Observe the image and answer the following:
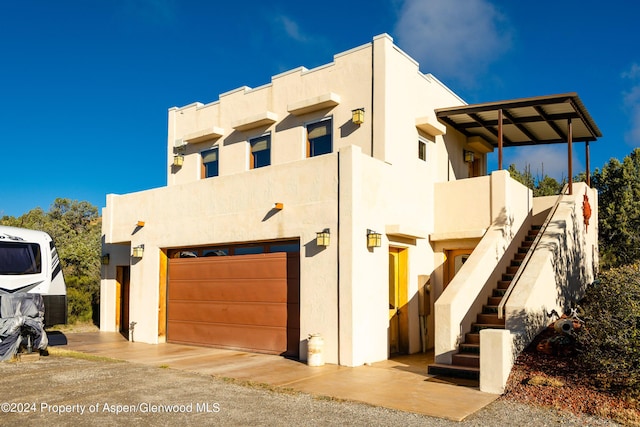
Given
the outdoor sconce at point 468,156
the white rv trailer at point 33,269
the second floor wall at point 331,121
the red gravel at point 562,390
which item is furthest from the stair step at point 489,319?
the white rv trailer at point 33,269

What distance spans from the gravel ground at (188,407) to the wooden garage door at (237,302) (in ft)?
9.31

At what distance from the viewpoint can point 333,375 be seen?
32.7 feet

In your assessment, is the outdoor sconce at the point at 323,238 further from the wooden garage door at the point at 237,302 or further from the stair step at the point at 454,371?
the stair step at the point at 454,371

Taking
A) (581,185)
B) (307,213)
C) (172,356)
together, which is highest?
(581,185)

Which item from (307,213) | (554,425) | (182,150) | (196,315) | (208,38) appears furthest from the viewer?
(208,38)

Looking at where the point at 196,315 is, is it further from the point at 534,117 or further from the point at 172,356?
the point at 534,117

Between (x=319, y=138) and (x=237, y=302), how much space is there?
4.69 metres

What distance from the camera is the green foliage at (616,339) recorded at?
774 cm

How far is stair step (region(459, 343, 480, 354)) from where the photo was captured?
1011 cm

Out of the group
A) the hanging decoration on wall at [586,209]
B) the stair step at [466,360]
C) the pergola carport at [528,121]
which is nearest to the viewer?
the stair step at [466,360]

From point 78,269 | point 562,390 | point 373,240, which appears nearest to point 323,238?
point 373,240

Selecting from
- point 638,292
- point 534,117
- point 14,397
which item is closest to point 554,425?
point 638,292

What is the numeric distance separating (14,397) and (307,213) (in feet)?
20.3

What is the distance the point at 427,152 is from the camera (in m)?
15.1
